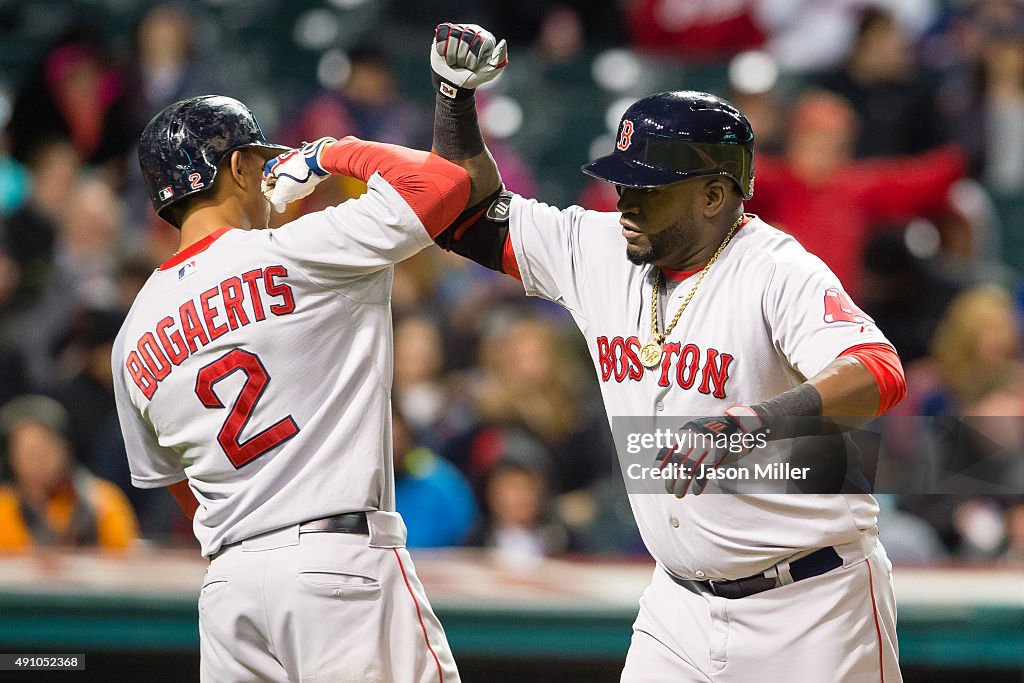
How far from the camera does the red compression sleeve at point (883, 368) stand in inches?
110

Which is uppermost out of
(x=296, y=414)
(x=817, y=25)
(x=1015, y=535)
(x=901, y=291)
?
(x=817, y=25)

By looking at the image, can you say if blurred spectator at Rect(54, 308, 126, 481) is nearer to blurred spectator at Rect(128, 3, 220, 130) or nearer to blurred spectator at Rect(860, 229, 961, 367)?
blurred spectator at Rect(128, 3, 220, 130)

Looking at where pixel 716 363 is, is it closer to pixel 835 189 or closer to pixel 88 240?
pixel 835 189

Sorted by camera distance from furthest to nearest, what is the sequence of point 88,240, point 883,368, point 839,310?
1. point 88,240
2. point 839,310
3. point 883,368

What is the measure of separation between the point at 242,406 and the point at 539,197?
17.9ft

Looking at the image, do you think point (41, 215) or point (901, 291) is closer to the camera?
point (901, 291)

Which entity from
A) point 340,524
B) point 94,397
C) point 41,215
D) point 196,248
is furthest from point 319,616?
point 41,215

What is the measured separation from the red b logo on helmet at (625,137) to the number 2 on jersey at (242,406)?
996 mm

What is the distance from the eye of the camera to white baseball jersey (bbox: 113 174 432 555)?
3.09 metres

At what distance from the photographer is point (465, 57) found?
3.25 m

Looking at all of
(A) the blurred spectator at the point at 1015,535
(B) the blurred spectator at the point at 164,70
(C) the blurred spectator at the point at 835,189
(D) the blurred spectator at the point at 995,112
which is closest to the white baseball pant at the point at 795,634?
(A) the blurred spectator at the point at 1015,535

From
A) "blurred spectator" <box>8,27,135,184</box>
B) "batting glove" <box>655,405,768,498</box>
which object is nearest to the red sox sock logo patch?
"batting glove" <box>655,405,768,498</box>

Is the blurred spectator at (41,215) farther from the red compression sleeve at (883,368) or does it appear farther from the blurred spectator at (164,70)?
the red compression sleeve at (883,368)

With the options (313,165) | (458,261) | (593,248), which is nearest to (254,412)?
(313,165)
